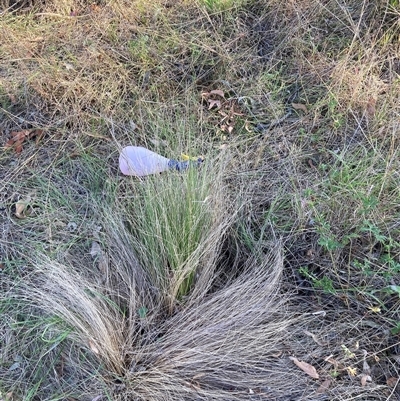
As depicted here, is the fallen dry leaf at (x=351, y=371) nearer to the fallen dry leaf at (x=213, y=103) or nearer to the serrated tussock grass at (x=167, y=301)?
the serrated tussock grass at (x=167, y=301)

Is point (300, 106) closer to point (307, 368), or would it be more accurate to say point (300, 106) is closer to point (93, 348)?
point (307, 368)

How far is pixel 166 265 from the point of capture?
1.68 m

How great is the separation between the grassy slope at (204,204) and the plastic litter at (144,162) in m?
0.06

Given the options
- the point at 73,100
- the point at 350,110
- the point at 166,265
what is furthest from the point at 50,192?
the point at 350,110

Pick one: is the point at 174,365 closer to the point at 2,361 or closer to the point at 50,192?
the point at 2,361

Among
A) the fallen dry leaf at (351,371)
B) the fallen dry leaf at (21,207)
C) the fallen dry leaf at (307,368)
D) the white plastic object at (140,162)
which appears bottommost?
the fallen dry leaf at (21,207)

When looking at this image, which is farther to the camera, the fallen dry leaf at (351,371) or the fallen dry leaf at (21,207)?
the fallen dry leaf at (21,207)

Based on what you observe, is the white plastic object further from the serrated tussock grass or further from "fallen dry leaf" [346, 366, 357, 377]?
"fallen dry leaf" [346, 366, 357, 377]

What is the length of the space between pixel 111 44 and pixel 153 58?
0.33m

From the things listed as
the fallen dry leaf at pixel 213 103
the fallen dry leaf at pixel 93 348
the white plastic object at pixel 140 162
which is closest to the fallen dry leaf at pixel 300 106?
the fallen dry leaf at pixel 213 103

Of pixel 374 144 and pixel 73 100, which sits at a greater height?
pixel 374 144

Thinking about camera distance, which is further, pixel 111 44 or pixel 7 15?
pixel 7 15

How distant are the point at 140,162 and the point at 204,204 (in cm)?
49

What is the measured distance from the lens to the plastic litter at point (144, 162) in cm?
191
